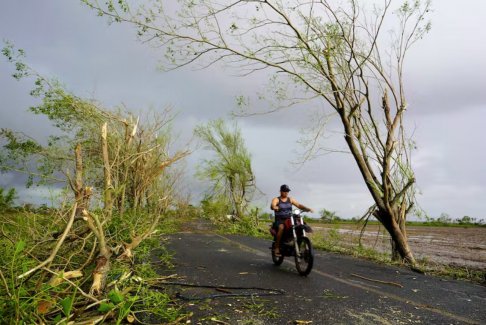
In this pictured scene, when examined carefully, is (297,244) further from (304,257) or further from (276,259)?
(276,259)

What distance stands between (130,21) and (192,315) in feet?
32.5

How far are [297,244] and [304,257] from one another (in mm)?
480

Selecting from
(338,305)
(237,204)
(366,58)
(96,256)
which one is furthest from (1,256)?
(237,204)

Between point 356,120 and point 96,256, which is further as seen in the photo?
point 356,120

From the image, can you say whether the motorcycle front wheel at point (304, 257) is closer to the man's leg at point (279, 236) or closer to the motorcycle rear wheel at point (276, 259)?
the man's leg at point (279, 236)

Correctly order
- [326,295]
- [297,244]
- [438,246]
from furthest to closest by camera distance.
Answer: [438,246]
[297,244]
[326,295]

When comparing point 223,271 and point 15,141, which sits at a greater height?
point 15,141

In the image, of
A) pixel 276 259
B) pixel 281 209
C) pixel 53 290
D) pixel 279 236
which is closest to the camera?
pixel 53 290

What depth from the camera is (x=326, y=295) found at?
22.5ft

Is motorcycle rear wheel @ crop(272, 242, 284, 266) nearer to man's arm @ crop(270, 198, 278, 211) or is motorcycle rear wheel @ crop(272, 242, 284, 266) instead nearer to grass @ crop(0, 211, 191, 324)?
man's arm @ crop(270, 198, 278, 211)

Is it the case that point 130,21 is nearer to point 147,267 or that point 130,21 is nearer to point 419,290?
point 147,267

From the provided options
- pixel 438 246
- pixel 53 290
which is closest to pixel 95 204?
pixel 53 290

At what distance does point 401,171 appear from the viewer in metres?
13.1

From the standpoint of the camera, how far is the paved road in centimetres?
553
